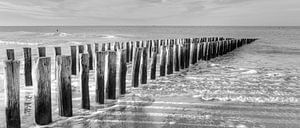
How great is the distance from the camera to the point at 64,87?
428 centimetres

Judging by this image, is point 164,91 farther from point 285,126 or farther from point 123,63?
point 285,126

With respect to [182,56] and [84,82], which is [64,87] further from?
[182,56]

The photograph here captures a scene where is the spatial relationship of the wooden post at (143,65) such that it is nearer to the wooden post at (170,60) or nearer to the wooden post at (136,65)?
the wooden post at (136,65)

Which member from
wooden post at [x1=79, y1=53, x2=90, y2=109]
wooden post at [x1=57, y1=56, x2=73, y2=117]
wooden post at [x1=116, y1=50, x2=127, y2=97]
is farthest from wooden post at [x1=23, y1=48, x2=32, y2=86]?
wooden post at [x1=57, y1=56, x2=73, y2=117]

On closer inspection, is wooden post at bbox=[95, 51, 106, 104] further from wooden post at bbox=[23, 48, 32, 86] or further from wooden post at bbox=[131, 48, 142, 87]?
wooden post at bbox=[23, 48, 32, 86]

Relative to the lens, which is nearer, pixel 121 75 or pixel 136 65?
pixel 121 75

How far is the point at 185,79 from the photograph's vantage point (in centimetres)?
820

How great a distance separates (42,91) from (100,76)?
1.39 metres

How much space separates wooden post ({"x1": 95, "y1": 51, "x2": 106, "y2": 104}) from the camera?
16.6 ft

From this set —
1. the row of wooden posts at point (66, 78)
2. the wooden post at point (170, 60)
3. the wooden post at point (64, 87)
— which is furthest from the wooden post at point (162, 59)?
the wooden post at point (64, 87)

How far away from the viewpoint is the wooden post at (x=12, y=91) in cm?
350

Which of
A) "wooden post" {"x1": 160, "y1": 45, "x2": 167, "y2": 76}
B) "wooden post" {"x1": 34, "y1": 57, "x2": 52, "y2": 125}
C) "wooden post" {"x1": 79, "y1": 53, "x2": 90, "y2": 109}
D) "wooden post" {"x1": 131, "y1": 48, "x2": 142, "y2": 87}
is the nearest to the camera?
"wooden post" {"x1": 34, "y1": 57, "x2": 52, "y2": 125}

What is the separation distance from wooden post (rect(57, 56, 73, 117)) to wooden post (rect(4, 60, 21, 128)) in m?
0.74

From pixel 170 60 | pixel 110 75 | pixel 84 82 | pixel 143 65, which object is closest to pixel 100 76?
pixel 110 75
